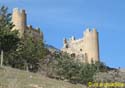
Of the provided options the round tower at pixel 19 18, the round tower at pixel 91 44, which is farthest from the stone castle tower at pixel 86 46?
the round tower at pixel 19 18

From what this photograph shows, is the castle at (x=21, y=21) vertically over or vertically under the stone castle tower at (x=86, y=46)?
over

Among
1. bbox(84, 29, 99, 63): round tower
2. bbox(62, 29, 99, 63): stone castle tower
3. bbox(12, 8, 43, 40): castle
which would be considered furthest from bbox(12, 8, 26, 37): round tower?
bbox(84, 29, 99, 63): round tower

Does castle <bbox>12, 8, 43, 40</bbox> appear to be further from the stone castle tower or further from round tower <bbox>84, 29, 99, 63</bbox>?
round tower <bbox>84, 29, 99, 63</bbox>

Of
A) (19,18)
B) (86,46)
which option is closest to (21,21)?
(19,18)

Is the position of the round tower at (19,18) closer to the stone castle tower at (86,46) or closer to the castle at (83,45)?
the castle at (83,45)

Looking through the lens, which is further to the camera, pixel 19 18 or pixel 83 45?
pixel 83 45

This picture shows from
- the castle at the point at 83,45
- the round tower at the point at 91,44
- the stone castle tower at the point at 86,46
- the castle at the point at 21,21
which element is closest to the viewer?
the castle at the point at 21,21

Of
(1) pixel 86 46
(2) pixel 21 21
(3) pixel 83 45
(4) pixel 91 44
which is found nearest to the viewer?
(2) pixel 21 21

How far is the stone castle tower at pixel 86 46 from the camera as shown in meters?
96.6

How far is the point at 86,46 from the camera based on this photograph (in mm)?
99562

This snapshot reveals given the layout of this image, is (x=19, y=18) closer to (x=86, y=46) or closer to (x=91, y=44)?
(x=86, y=46)

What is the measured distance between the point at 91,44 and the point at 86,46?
1.16 metres

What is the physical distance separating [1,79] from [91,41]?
72398 millimetres

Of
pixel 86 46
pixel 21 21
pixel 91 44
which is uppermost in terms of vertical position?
pixel 21 21
